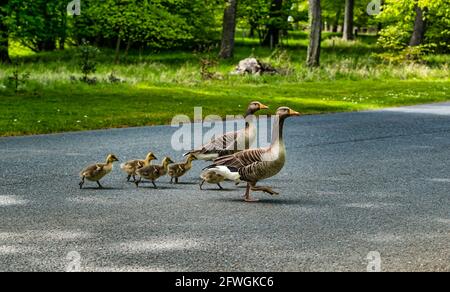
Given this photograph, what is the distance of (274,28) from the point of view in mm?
51312

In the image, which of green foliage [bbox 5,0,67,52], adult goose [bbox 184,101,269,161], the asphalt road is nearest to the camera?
the asphalt road

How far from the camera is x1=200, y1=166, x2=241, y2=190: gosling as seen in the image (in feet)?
27.9

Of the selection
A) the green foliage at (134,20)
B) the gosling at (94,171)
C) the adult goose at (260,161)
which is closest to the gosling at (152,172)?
the gosling at (94,171)

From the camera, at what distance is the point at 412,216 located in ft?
26.8

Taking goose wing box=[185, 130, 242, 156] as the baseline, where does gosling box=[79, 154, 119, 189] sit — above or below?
below

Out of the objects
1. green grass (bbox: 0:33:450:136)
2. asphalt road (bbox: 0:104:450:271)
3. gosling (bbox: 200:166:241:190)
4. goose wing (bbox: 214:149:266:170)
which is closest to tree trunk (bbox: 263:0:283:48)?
green grass (bbox: 0:33:450:136)

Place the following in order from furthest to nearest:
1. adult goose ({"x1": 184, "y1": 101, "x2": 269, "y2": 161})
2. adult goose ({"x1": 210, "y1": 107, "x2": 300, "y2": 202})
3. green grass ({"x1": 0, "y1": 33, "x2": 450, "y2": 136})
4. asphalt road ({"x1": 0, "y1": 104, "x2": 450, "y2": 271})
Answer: green grass ({"x1": 0, "y1": 33, "x2": 450, "y2": 136}) → adult goose ({"x1": 184, "y1": 101, "x2": 269, "y2": 161}) → adult goose ({"x1": 210, "y1": 107, "x2": 300, "y2": 202}) → asphalt road ({"x1": 0, "y1": 104, "x2": 450, "y2": 271})

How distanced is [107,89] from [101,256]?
18.4 m

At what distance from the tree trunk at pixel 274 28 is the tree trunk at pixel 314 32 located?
12.3 m

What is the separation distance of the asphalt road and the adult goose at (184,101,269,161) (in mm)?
524

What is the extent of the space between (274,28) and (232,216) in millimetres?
44457

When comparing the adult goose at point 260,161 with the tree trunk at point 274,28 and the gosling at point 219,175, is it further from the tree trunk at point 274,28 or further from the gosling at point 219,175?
the tree trunk at point 274,28

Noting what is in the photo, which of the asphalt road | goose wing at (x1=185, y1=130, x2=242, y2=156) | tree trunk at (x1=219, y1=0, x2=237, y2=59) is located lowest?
the asphalt road

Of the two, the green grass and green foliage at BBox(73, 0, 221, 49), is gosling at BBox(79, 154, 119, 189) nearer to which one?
the green grass
